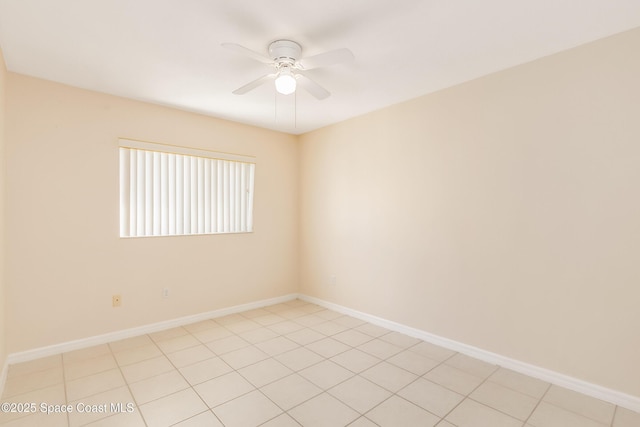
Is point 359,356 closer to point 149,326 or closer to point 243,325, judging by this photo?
point 243,325

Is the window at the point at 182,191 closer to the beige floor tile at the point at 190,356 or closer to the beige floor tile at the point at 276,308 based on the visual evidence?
the beige floor tile at the point at 276,308

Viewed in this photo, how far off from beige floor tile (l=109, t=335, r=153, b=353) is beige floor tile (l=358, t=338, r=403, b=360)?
212 centimetres

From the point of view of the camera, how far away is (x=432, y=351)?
9.25 ft

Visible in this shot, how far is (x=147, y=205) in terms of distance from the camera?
3.27 meters

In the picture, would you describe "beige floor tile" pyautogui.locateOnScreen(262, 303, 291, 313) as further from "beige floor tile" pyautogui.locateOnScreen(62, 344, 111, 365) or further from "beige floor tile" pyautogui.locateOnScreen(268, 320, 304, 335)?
"beige floor tile" pyautogui.locateOnScreen(62, 344, 111, 365)

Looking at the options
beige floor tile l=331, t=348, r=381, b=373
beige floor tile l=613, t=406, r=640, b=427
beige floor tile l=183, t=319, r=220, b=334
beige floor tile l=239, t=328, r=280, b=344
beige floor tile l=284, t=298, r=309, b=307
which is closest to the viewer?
beige floor tile l=613, t=406, r=640, b=427

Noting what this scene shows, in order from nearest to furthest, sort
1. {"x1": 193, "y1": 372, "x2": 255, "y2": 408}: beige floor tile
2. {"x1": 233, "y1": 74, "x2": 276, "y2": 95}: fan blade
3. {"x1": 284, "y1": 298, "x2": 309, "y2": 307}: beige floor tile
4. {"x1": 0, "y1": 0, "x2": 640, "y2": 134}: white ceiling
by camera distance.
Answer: {"x1": 0, "y1": 0, "x2": 640, "y2": 134}: white ceiling < {"x1": 193, "y1": 372, "x2": 255, "y2": 408}: beige floor tile < {"x1": 233, "y1": 74, "x2": 276, "y2": 95}: fan blade < {"x1": 284, "y1": 298, "x2": 309, "y2": 307}: beige floor tile

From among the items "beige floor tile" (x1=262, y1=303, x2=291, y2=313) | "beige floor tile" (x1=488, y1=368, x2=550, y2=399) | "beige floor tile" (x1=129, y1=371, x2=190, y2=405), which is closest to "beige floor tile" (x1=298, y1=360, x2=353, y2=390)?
"beige floor tile" (x1=129, y1=371, x2=190, y2=405)

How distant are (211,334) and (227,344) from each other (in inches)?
13.5

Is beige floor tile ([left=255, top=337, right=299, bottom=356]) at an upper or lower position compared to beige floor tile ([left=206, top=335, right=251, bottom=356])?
lower

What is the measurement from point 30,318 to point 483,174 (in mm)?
4136

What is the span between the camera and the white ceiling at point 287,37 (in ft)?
5.72

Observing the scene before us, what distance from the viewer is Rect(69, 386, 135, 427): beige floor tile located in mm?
1886

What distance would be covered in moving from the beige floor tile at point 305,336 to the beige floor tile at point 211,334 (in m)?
0.67
